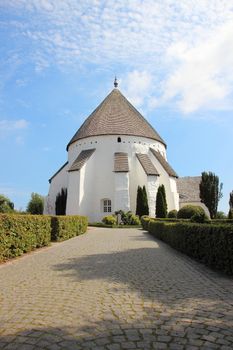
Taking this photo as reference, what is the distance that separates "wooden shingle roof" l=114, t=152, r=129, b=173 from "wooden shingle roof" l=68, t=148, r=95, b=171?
10.6 feet

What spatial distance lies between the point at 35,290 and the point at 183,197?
50.2 m

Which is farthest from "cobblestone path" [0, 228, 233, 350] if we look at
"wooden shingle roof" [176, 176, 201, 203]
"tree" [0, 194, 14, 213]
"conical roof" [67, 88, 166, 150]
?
"wooden shingle roof" [176, 176, 201, 203]

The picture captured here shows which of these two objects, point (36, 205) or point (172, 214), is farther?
point (36, 205)

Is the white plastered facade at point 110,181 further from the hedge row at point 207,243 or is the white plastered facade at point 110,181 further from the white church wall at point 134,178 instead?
the hedge row at point 207,243

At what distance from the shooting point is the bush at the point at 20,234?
11.2 meters

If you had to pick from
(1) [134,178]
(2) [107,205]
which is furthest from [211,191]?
(2) [107,205]

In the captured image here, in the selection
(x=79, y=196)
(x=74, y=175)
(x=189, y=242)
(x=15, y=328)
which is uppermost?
(x=74, y=175)

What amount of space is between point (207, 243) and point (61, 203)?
36.2 m

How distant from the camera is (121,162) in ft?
136

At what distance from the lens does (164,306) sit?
218 inches

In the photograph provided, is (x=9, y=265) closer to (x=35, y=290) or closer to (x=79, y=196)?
(x=35, y=290)

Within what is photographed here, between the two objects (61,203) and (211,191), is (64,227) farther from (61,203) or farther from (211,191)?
(211,191)

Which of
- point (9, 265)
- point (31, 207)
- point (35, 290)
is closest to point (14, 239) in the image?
point (9, 265)

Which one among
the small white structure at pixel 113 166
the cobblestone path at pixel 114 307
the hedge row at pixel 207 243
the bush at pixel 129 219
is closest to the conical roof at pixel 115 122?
the small white structure at pixel 113 166
